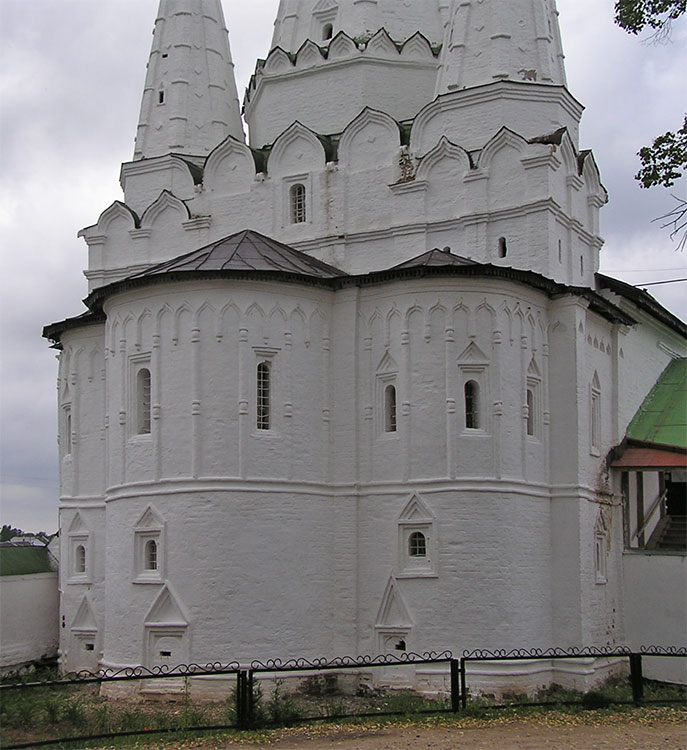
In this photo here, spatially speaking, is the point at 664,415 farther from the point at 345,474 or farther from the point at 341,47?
the point at 341,47

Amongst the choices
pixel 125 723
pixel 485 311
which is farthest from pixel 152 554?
pixel 485 311

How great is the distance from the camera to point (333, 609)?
20594mm

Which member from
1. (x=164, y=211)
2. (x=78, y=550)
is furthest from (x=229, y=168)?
(x=78, y=550)

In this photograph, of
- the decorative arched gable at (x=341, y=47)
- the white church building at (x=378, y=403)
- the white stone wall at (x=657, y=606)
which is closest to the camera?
the white church building at (x=378, y=403)

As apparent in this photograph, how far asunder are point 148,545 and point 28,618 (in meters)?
6.50

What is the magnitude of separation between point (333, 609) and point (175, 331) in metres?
5.83

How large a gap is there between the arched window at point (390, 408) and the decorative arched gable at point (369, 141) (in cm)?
539

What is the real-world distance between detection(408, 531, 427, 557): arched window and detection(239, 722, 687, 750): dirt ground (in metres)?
5.85

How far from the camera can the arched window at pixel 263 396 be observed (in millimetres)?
20609

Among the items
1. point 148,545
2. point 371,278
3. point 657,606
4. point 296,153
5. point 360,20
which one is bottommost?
point 657,606

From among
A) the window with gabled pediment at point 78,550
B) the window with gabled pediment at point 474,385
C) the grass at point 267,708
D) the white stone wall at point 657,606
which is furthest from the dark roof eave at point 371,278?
the grass at point 267,708

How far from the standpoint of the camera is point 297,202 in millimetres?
24594

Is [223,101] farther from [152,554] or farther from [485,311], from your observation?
[152,554]

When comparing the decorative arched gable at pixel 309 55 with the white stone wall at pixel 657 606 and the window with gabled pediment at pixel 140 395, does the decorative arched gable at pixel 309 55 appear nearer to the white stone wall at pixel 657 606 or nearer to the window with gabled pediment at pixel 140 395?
the window with gabled pediment at pixel 140 395
